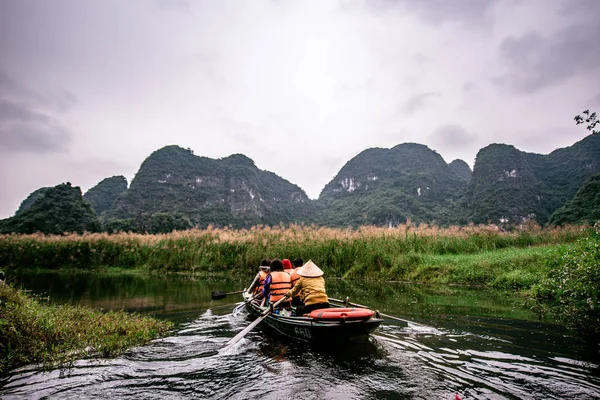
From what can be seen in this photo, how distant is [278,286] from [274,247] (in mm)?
7298

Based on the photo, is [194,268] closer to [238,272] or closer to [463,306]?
[238,272]

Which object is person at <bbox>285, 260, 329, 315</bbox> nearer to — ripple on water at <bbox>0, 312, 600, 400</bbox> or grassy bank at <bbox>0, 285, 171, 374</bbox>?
ripple on water at <bbox>0, 312, 600, 400</bbox>

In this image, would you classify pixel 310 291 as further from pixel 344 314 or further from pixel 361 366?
pixel 361 366

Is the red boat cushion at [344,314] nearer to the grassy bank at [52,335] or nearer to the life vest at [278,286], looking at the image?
the life vest at [278,286]

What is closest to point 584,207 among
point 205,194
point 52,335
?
point 52,335

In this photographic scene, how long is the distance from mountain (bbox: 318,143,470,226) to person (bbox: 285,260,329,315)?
50780 millimetres

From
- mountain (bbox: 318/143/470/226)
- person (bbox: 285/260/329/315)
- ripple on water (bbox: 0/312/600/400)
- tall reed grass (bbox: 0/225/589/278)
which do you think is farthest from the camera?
mountain (bbox: 318/143/470/226)

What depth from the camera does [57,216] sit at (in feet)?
109

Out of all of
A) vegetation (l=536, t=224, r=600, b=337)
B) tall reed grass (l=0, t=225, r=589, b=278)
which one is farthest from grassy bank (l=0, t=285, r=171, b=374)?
tall reed grass (l=0, t=225, r=589, b=278)

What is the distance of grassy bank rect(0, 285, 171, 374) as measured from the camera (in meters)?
3.54

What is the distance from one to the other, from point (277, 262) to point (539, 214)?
2382 inches

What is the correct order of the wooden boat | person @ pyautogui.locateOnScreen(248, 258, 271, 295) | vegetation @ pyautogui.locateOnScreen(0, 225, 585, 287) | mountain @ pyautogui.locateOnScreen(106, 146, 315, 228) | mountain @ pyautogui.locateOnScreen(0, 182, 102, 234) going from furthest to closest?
mountain @ pyautogui.locateOnScreen(106, 146, 315, 228) → mountain @ pyautogui.locateOnScreen(0, 182, 102, 234) → vegetation @ pyautogui.locateOnScreen(0, 225, 585, 287) → person @ pyautogui.locateOnScreen(248, 258, 271, 295) → the wooden boat

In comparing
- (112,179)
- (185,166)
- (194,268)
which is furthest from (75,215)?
(112,179)

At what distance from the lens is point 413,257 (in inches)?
464
